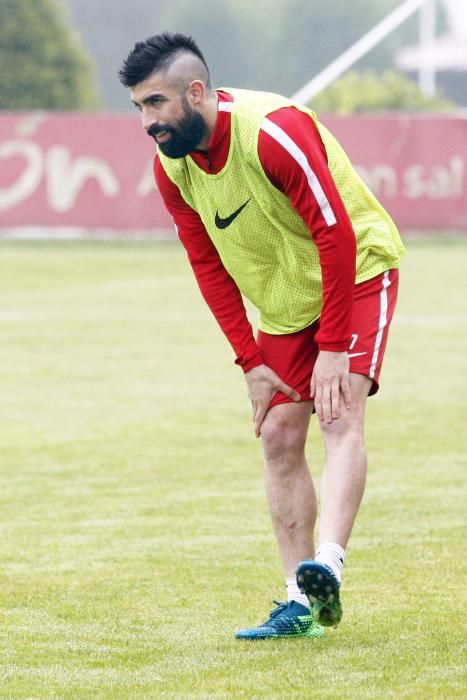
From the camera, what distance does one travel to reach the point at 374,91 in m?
35.9

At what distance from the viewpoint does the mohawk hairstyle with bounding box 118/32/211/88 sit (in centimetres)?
508

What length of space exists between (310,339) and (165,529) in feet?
6.86

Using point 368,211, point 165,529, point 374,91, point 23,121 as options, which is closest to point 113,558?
point 165,529

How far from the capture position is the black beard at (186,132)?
512cm

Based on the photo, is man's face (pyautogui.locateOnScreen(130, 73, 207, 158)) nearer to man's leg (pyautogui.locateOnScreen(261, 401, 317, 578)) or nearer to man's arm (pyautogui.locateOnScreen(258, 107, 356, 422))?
man's arm (pyautogui.locateOnScreen(258, 107, 356, 422))

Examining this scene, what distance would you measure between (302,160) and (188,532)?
269 centimetres

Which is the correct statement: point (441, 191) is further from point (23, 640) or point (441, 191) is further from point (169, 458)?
point (23, 640)

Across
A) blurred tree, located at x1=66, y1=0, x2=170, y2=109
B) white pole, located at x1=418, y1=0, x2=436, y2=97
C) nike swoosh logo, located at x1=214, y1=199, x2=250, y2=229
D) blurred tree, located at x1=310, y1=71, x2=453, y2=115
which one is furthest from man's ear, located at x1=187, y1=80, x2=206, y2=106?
blurred tree, located at x1=66, y1=0, x2=170, y2=109

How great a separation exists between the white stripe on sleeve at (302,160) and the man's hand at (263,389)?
68 centimetres

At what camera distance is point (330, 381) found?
204 inches

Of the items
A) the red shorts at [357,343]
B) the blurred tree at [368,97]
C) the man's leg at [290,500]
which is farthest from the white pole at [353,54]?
the man's leg at [290,500]

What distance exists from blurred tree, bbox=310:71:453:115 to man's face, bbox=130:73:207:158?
30290mm

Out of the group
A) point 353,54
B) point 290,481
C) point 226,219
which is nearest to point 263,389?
point 290,481

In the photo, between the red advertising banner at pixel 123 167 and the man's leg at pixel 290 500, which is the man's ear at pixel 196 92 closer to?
the man's leg at pixel 290 500
